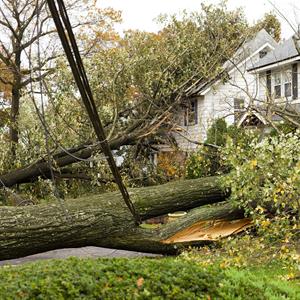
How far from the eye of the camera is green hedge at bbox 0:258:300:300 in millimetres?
3006

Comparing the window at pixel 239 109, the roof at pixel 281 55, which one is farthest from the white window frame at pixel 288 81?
the window at pixel 239 109

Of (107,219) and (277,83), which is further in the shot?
(277,83)

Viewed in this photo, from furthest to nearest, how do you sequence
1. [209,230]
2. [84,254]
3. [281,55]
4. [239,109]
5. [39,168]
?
[281,55] < [239,109] < [39,168] < [84,254] < [209,230]

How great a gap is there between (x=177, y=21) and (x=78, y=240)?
34.6 ft

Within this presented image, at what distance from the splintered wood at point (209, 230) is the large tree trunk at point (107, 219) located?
0.54ft

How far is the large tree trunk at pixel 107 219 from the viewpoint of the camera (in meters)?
7.23

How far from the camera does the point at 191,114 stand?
21156 millimetres

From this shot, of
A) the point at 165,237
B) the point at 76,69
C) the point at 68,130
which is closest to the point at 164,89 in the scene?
the point at 68,130

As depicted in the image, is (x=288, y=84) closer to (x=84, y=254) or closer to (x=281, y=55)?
(x=281, y=55)

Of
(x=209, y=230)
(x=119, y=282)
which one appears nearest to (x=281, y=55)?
(x=209, y=230)

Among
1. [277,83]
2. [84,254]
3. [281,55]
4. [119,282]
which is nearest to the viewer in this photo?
[119,282]

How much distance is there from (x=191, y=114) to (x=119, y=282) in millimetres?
18226

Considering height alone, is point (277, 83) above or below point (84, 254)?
above

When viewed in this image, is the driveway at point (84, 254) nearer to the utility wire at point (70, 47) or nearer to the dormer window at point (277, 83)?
the utility wire at point (70, 47)
